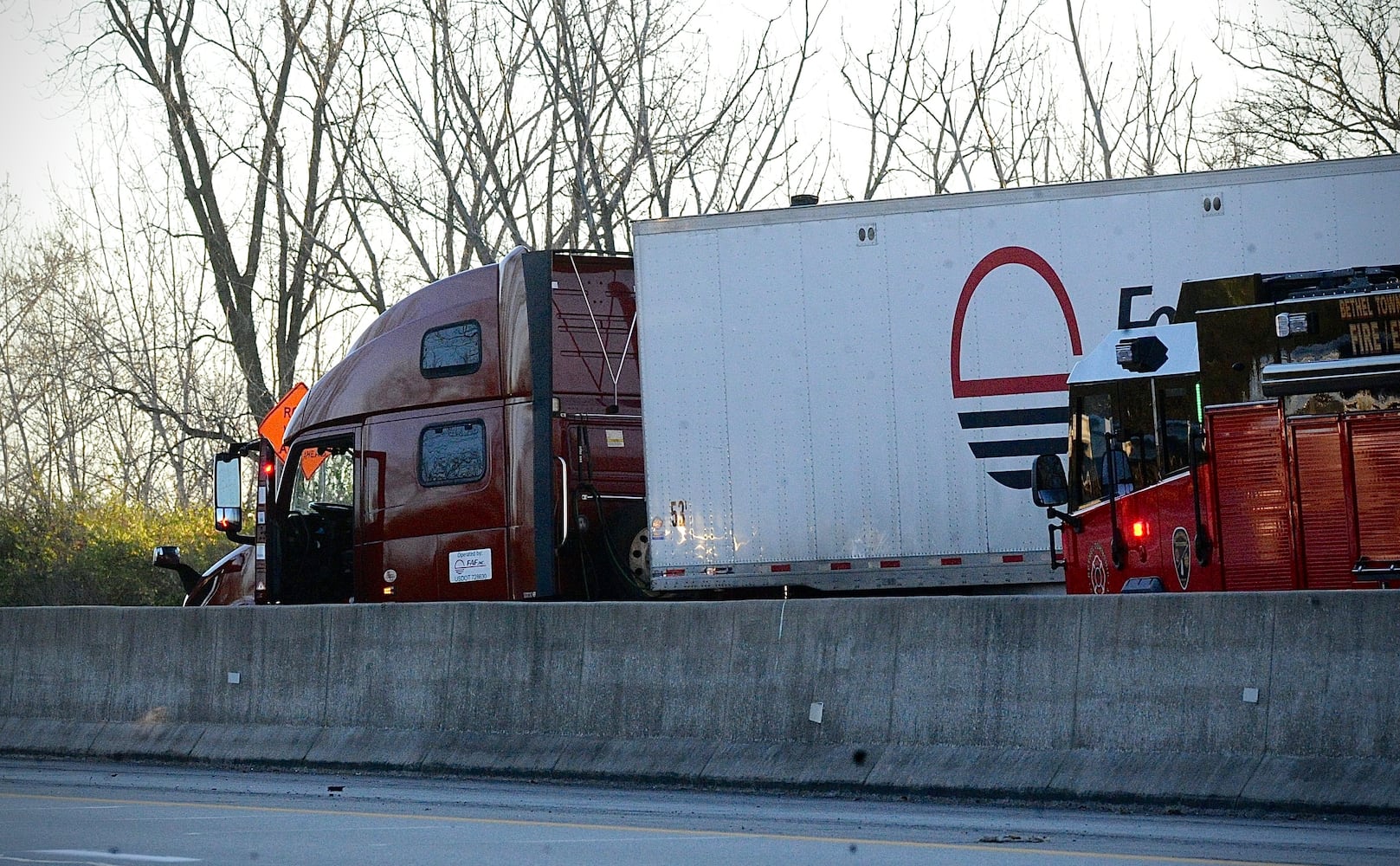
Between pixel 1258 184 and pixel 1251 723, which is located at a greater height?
pixel 1258 184

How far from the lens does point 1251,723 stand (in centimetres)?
852

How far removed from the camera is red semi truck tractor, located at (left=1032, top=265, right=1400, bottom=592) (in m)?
9.18

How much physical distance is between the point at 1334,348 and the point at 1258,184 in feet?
12.7

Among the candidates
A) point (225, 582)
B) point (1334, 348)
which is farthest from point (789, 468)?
point (225, 582)

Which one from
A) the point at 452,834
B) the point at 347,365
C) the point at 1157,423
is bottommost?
the point at 452,834

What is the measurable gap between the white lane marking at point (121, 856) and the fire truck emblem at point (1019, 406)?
7.30 m

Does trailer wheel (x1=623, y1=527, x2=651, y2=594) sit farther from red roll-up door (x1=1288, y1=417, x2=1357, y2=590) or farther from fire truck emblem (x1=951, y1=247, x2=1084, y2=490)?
red roll-up door (x1=1288, y1=417, x2=1357, y2=590)

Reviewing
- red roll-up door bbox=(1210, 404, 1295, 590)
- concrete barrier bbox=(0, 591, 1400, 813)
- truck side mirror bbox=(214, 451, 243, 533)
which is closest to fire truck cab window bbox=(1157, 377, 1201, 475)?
red roll-up door bbox=(1210, 404, 1295, 590)

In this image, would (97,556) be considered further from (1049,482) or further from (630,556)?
(1049,482)

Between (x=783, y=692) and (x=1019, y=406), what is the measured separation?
3788mm

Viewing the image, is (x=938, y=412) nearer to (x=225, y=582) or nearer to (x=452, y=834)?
(x=452, y=834)

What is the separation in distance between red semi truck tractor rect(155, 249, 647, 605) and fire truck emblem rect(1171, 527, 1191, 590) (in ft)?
18.5

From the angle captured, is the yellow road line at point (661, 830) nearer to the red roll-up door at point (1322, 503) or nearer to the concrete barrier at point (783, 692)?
the concrete barrier at point (783, 692)

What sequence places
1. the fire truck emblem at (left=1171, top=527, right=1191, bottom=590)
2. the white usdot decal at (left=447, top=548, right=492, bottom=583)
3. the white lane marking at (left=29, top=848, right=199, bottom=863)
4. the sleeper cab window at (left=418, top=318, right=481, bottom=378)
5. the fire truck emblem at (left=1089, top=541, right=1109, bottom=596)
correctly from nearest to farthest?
the white lane marking at (left=29, top=848, right=199, bottom=863), the fire truck emblem at (left=1171, top=527, right=1191, bottom=590), the fire truck emblem at (left=1089, top=541, right=1109, bottom=596), the white usdot decal at (left=447, top=548, right=492, bottom=583), the sleeper cab window at (left=418, top=318, right=481, bottom=378)
